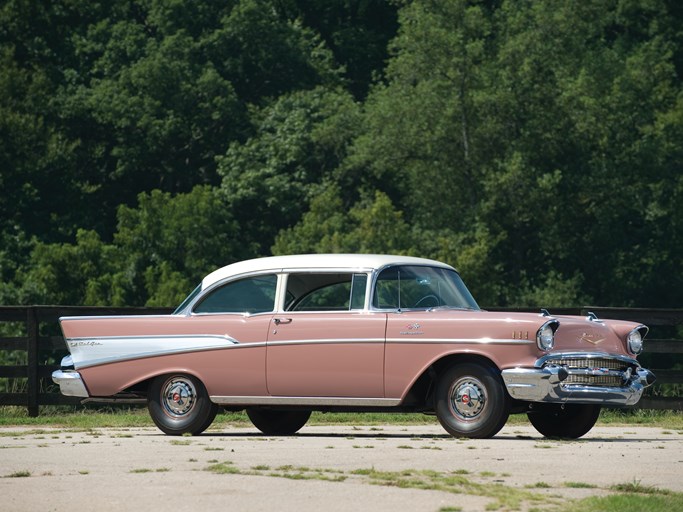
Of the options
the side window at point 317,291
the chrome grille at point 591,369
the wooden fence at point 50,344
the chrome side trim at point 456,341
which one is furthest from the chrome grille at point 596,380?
the wooden fence at point 50,344

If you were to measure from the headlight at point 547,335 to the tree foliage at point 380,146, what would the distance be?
124ft

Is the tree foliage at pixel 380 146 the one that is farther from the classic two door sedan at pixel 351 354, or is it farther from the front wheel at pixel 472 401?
the front wheel at pixel 472 401

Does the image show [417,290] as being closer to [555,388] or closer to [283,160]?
[555,388]

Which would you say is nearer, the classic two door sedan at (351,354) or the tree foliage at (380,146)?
the classic two door sedan at (351,354)

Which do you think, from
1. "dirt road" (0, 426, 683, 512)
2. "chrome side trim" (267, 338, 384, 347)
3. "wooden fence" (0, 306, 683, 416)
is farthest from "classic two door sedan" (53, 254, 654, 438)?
"wooden fence" (0, 306, 683, 416)

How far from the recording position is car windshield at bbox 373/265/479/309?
1497 centimetres

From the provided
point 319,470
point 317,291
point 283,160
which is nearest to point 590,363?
point 317,291

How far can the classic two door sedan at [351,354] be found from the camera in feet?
46.6

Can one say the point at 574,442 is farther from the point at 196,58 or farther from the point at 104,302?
the point at 196,58

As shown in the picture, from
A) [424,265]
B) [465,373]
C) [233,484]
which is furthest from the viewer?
[424,265]

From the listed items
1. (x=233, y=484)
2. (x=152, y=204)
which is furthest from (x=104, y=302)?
(x=233, y=484)

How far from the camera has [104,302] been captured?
49.7 m

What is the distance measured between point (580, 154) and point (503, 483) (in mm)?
46937

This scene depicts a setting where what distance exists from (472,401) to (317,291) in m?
2.11
